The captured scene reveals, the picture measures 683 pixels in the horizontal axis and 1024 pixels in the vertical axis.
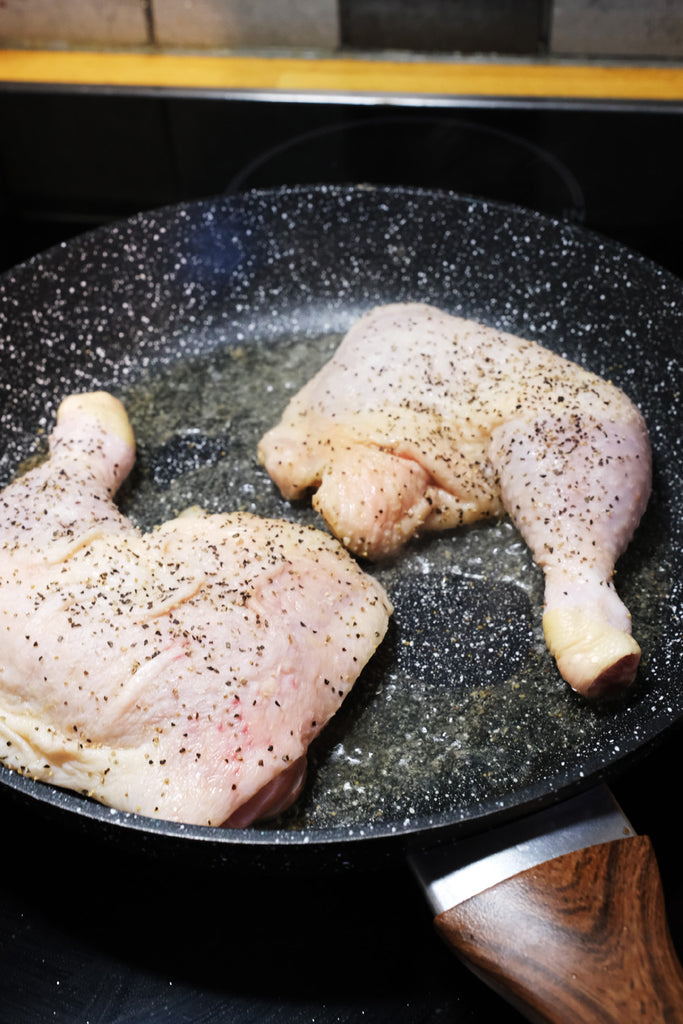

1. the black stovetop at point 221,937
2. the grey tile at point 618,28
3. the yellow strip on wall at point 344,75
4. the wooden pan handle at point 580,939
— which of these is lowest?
the black stovetop at point 221,937

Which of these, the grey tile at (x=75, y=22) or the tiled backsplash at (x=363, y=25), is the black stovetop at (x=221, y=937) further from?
the grey tile at (x=75, y=22)

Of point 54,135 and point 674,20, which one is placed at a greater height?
point 674,20

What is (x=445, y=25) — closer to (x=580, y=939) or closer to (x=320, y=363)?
(x=320, y=363)

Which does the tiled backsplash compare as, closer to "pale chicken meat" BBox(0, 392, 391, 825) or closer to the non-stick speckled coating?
the non-stick speckled coating

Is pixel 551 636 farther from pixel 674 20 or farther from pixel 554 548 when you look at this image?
pixel 674 20

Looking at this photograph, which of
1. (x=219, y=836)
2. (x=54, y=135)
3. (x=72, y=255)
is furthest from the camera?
(x=54, y=135)

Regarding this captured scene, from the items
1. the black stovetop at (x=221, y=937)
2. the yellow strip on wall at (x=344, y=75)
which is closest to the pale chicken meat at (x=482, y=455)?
the black stovetop at (x=221, y=937)

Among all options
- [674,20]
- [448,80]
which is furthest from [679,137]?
[448,80]

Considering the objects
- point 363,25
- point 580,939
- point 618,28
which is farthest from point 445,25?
point 580,939
